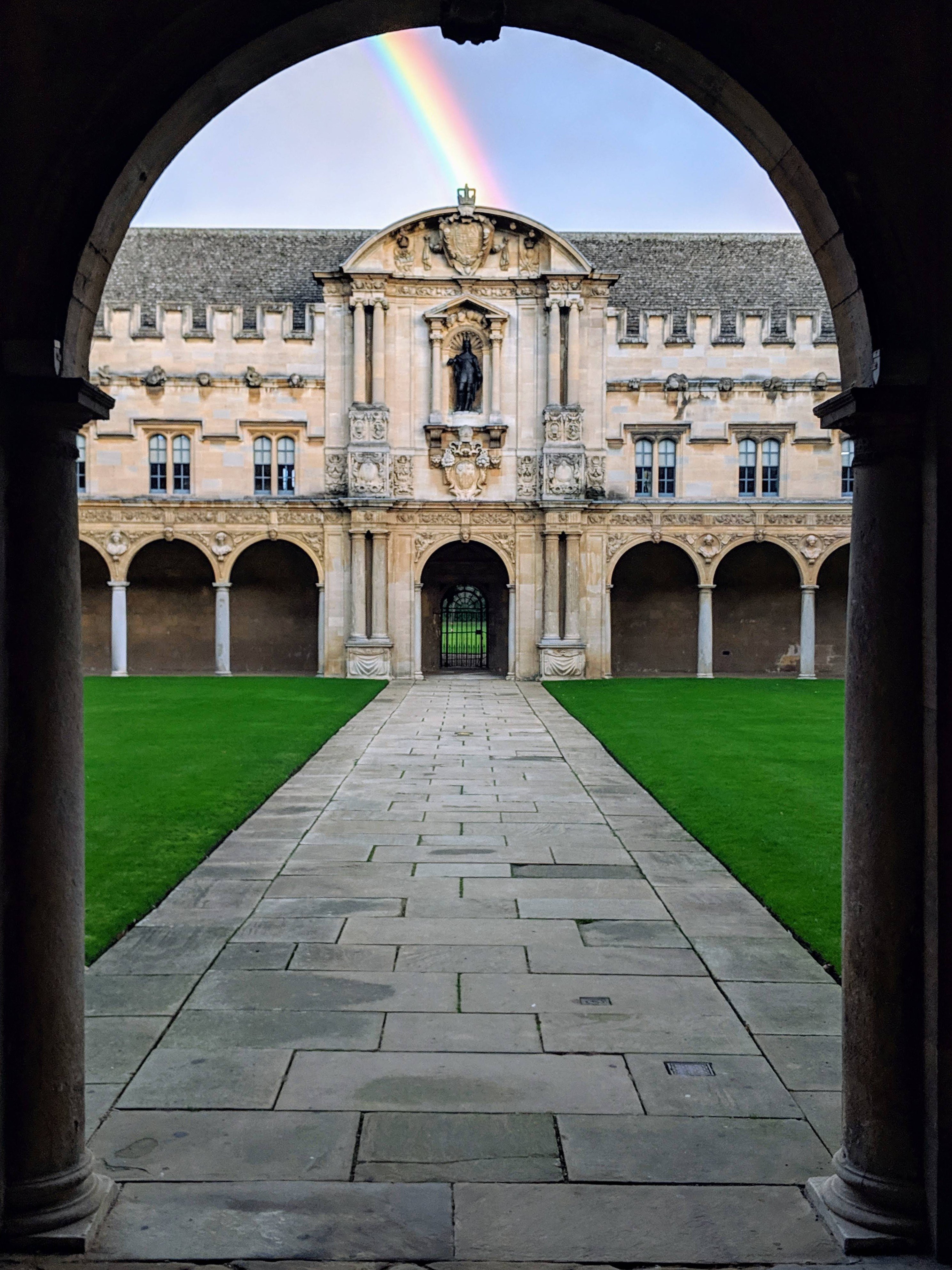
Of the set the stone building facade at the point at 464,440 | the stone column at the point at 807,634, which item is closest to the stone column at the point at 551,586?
the stone building facade at the point at 464,440

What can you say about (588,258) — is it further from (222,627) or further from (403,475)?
(222,627)

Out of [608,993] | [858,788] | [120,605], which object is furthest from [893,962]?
[120,605]

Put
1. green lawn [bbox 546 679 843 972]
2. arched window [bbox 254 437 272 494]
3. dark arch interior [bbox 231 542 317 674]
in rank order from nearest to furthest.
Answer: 1. green lawn [bbox 546 679 843 972]
2. arched window [bbox 254 437 272 494]
3. dark arch interior [bbox 231 542 317 674]

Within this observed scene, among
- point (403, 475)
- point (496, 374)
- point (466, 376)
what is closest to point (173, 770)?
point (403, 475)

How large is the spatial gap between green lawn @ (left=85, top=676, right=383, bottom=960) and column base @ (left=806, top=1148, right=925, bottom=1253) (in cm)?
435

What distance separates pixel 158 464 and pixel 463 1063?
95.8 ft

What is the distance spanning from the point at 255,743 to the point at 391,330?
1856 centimetres

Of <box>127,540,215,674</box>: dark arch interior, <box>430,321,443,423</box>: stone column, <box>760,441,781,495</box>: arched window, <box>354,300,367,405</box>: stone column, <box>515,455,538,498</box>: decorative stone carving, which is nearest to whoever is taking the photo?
<box>354,300,367,405</box>: stone column

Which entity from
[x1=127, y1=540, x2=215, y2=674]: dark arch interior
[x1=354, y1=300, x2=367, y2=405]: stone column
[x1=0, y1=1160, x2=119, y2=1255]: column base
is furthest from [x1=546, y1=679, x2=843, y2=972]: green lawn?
[x1=127, y1=540, x2=215, y2=674]: dark arch interior

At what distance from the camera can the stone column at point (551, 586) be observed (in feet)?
102

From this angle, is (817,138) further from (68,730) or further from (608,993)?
(608,993)

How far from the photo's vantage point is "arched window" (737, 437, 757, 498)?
3191 centimetres

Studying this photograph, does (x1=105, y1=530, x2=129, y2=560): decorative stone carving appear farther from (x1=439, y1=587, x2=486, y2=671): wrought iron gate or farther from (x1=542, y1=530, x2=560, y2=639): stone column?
(x1=542, y1=530, x2=560, y2=639): stone column

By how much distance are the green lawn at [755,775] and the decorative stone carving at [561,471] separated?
7.12 meters
